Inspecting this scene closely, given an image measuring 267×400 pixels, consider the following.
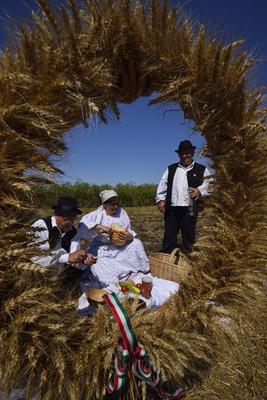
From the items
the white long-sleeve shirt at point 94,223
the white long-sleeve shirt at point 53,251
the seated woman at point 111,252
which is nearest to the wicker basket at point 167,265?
the seated woman at point 111,252

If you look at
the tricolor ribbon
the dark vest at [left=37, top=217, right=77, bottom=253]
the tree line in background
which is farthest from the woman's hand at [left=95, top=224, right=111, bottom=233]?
the tree line in background

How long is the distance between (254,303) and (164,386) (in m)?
0.67

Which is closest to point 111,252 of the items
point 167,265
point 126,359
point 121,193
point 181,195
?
point 167,265

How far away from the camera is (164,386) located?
77.6 inches

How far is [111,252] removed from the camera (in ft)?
10.8

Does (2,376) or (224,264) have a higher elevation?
(224,264)

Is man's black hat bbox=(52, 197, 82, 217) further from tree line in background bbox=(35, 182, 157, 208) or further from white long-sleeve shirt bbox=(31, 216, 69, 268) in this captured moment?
tree line in background bbox=(35, 182, 157, 208)

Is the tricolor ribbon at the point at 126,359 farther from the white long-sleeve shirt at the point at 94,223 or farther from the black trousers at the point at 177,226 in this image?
the black trousers at the point at 177,226

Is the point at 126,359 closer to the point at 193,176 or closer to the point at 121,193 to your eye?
the point at 193,176

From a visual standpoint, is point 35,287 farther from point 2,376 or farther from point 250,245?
point 250,245

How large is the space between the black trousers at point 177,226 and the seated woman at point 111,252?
84 cm

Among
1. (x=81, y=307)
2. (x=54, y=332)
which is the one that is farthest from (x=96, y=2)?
(x=81, y=307)

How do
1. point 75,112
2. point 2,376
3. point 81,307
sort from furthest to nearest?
point 81,307
point 75,112
point 2,376

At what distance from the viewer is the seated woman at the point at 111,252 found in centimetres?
305
